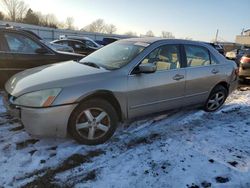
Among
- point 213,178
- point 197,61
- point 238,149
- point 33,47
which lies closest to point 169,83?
point 197,61

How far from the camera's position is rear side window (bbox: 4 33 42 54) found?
20.3 ft

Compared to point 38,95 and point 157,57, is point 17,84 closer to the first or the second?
point 38,95

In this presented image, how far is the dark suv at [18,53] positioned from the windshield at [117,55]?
1.17m

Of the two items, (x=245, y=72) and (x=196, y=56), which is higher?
(x=196, y=56)

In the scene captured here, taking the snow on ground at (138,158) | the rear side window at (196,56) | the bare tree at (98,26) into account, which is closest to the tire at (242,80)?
the rear side window at (196,56)

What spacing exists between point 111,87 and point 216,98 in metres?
2.86

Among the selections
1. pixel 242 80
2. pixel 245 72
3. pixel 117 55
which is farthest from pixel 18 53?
pixel 242 80

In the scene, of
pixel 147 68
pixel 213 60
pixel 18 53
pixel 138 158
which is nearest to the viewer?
pixel 138 158

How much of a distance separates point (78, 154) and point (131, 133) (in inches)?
43.3

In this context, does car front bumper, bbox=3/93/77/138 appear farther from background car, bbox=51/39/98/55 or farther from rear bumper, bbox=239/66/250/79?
background car, bbox=51/39/98/55

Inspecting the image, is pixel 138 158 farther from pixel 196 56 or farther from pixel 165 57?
pixel 196 56

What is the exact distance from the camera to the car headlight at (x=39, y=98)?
354cm

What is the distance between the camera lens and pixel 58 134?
3725 mm

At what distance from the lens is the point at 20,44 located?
633cm
